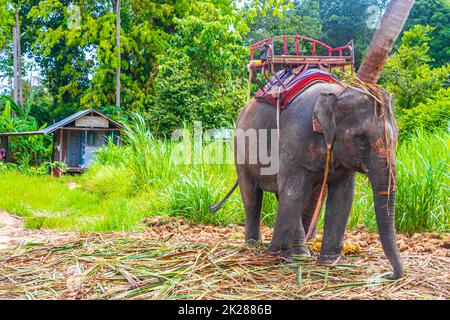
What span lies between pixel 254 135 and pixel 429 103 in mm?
9670

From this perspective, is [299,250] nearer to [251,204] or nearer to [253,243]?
[253,243]

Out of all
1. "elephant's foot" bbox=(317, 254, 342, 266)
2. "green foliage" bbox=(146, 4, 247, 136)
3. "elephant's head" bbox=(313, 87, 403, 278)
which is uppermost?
"green foliage" bbox=(146, 4, 247, 136)

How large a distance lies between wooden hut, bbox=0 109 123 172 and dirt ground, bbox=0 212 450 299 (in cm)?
1281

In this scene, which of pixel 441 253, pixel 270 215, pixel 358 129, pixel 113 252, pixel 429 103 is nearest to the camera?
pixel 358 129

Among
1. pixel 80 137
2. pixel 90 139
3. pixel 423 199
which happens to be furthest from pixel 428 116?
pixel 80 137

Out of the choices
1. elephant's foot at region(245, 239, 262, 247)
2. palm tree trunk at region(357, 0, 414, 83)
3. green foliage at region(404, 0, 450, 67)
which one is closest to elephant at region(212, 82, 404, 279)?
elephant's foot at region(245, 239, 262, 247)

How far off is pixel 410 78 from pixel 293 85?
1132 centimetres

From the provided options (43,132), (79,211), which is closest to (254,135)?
(79,211)

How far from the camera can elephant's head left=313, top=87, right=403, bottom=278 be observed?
3809 millimetres

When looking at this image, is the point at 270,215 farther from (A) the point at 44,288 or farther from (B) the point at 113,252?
(A) the point at 44,288

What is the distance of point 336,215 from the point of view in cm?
442

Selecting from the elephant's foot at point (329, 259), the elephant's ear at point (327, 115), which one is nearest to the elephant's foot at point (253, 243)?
the elephant's foot at point (329, 259)

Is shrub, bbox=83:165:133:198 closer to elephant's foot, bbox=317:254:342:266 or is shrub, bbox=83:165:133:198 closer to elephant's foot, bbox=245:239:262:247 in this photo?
elephant's foot, bbox=245:239:262:247
